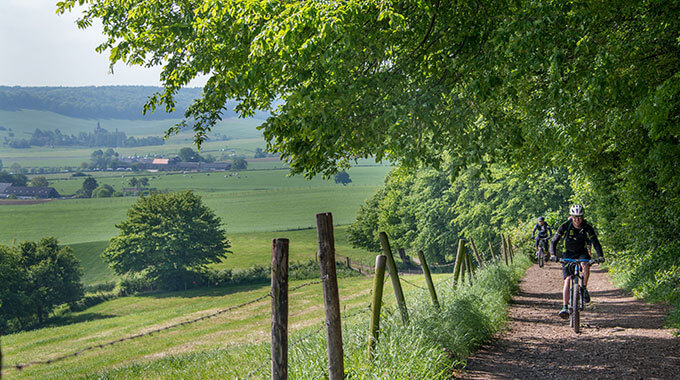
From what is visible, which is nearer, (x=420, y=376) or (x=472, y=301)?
(x=420, y=376)

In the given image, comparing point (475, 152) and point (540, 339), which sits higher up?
point (475, 152)

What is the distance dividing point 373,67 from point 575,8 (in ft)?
12.0

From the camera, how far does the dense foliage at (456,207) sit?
1451 inches

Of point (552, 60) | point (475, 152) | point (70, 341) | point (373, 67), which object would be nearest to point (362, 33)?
point (373, 67)

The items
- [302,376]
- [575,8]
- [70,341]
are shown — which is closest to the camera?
[302,376]

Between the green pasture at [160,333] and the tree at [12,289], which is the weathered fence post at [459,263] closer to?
the green pasture at [160,333]

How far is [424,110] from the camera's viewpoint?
30.0 feet

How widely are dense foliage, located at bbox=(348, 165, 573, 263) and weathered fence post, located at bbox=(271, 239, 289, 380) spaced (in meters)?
6.17

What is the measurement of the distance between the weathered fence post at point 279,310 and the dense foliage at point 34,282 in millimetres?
110142

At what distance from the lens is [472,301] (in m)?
9.84

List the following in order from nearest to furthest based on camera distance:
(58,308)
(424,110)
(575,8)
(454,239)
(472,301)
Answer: (575,8) → (424,110) → (472,301) → (454,239) → (58,308)

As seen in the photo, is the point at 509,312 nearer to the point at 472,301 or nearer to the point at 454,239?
the point at 472,301

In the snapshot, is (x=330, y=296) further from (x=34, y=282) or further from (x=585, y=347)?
(x=34, y=282)

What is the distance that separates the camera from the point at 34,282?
104 meters
